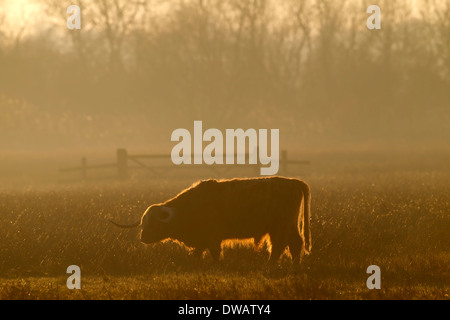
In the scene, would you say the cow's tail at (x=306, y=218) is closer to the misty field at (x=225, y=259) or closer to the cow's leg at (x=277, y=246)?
the misty field at (x=225, y=259)

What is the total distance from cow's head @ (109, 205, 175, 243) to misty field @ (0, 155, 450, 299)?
0.99 ft

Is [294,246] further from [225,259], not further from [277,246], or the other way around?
[225,259]

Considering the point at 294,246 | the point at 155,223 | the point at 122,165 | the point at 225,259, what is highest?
the point at 155,223

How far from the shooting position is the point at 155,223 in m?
11.1

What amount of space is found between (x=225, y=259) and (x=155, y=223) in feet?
3.80

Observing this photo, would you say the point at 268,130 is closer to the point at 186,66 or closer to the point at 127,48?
the point at 186,66

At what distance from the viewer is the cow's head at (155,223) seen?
36.1 ft

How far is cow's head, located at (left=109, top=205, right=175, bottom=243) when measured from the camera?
1099 centimetres

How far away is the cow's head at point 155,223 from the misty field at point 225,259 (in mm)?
301

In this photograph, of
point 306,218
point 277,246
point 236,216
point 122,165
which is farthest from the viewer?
point 122,165

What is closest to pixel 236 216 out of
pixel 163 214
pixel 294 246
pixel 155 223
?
pixel 294 246

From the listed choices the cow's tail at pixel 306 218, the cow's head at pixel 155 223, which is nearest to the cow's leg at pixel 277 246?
the cow's tail at pixel 306 218

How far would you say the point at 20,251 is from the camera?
1130 centimetres
